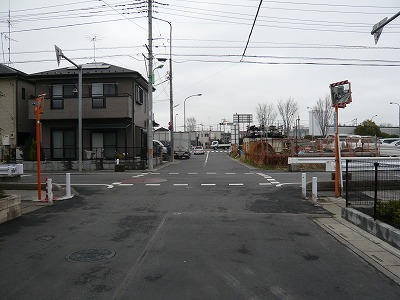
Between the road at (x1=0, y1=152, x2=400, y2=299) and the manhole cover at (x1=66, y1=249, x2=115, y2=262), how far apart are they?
17mm

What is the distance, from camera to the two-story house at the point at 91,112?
2570cm

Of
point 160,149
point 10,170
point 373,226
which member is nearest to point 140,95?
point 160,149

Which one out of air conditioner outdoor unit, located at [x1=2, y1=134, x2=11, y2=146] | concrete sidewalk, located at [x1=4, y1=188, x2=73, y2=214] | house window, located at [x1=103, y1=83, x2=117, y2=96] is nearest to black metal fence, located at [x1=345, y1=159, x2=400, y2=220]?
concrete sidewalk, located at [x1=4, y1=188, x2=73, y2=214]

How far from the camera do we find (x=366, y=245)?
659 centimetres

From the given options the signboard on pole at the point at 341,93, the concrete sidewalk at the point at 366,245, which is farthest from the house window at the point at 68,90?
the concrete sidewalk at the point at 366,245

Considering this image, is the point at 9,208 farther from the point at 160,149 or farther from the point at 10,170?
the point at 160,149

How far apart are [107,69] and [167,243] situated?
23.1 metres

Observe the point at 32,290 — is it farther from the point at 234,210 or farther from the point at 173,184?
the point at 173,184

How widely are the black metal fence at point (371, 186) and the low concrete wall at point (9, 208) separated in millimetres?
8390

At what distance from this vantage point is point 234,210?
32.4 feet

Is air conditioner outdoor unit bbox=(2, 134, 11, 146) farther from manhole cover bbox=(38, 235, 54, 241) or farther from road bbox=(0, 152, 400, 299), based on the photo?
manhole cover bbox=(38, 235, 54, 241)

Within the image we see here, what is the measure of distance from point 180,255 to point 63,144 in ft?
78.5

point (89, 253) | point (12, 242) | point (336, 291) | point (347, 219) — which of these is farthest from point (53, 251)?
point (347, 219)

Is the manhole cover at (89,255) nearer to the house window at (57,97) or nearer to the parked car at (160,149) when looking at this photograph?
the house window at (57,97)
